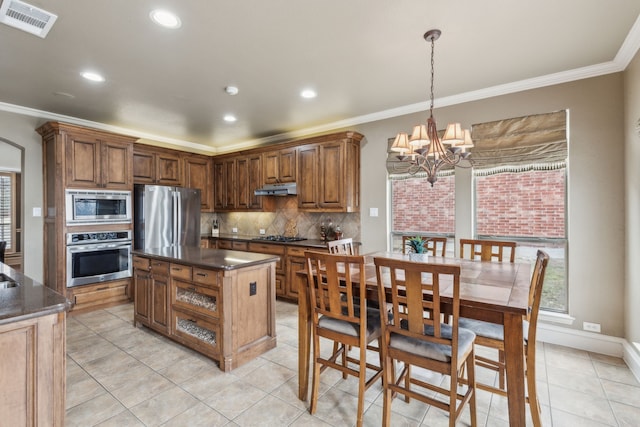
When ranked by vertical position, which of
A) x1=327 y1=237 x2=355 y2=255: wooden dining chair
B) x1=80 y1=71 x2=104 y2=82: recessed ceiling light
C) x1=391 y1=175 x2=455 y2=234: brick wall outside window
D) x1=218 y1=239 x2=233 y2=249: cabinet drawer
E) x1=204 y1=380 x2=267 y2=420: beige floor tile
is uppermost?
x1=80 y1=71 x2=104 y2=82: recessed ceiling light

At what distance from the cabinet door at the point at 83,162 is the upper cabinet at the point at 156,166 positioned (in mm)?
738

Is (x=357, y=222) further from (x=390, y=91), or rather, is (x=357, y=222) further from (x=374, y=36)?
(x=374, y=36)

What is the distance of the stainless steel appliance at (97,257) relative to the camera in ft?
13.0

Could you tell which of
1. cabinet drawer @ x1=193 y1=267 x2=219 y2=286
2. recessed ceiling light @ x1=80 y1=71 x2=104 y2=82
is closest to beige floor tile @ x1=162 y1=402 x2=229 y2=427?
cabinet drawer @ x1=193 y1=267 x2=219 y2=286

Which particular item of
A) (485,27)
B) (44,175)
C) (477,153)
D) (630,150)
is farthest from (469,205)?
(44,175)

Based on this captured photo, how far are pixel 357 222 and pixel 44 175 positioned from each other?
4.31 m

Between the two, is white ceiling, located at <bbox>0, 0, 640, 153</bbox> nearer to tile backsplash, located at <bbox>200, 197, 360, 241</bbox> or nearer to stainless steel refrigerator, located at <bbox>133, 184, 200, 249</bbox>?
stainless steel refrigerator, located at <bbox>133, 184, 200, 249</bbox>

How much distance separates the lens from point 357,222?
4551 millimetres

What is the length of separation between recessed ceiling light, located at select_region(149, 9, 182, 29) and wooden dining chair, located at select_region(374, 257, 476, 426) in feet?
7.12

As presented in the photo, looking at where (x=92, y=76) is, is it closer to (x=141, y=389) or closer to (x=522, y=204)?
(x=141, y=389)

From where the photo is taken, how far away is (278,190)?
4.93m

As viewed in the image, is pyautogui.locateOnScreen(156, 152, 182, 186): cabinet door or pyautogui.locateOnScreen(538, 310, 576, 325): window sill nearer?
pyautogui.locateOnScreen(538, 310, 576, 325): window sill

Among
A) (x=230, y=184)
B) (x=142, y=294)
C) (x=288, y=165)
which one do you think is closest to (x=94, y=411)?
(x=142, y=294)

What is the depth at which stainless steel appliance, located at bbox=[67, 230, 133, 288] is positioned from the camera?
395 cm
